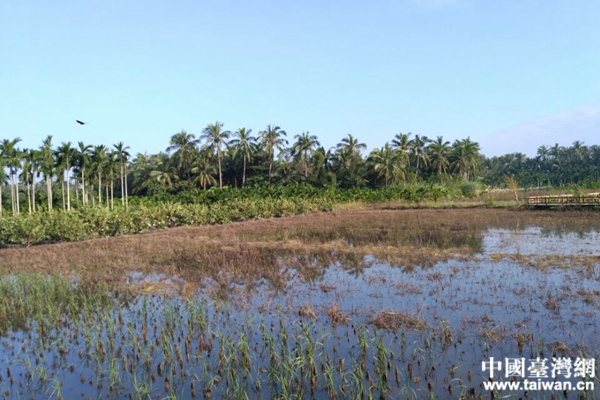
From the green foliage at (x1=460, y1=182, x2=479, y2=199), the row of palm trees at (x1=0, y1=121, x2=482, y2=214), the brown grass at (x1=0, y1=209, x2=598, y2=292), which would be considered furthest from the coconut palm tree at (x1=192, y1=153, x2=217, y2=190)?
the brown grass at (x1=0, y1=209, x2=598, y2=292)

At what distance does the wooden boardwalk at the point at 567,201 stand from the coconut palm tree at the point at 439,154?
2421 cm

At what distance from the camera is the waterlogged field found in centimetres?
413

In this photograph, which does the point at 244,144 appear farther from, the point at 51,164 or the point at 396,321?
the point at 396,321

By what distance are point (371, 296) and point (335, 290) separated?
2.43ft

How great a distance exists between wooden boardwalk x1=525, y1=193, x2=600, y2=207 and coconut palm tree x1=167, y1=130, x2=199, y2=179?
32.7m

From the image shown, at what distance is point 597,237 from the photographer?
43.1ft

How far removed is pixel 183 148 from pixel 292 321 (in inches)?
1631

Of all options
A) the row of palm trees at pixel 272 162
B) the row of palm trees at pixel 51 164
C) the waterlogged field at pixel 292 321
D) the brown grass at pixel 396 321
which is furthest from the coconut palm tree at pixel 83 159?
the brown grass at pixel 396 321

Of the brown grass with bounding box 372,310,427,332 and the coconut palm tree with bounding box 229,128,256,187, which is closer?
the brown grass with bounding box 372,310,427,332

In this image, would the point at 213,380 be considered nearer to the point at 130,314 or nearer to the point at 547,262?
the point at 130,314

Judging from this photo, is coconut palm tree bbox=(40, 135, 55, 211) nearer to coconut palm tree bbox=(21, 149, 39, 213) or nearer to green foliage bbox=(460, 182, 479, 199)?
coconut palm tree bbox=(21, 149, 39, 213)

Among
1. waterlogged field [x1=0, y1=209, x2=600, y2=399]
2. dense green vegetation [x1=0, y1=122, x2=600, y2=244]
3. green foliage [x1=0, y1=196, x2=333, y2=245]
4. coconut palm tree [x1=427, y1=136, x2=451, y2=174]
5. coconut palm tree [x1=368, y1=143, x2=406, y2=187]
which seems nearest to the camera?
waterlogged field [x1=0, y1=209, x2=600, y2=399]

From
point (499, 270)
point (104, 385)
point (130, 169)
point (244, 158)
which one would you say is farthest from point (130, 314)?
point (130, 169)

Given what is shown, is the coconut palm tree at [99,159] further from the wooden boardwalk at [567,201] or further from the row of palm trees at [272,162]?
the wooden boardwalk at [567,201]
